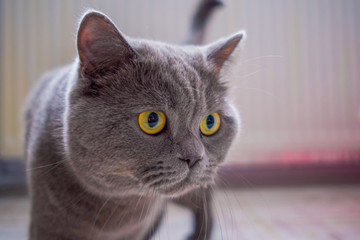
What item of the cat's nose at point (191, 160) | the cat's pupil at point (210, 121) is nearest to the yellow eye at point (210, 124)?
the cat's pupil at point (210, 121)

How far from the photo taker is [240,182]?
1797 mm

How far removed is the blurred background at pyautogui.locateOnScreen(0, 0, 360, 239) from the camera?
182 cm

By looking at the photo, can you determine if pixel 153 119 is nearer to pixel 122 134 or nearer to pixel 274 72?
pixel 122 134

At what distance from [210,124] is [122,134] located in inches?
9.9

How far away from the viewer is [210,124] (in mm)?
870

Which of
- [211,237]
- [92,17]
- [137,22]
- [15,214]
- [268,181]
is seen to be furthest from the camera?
[268,181]

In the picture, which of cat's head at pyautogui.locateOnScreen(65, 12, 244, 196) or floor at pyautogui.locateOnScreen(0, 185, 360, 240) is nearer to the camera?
cat's head at pyautogui.locateOnScreen(65, 12, 244, 196)

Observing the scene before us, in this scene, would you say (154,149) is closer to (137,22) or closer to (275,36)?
(137,22)

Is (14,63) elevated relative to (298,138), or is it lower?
elevated

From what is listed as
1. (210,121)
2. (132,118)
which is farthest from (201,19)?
(132,118)

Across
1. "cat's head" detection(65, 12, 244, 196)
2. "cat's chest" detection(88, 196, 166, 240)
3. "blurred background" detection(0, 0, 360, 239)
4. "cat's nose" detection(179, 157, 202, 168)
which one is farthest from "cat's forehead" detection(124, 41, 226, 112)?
"blurred background" detection(0, 0, 360, 239)

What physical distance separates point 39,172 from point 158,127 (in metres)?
0.37

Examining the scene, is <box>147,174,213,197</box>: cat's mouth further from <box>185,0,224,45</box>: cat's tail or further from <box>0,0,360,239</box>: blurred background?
<box>0,0,360,239</box>: blurred background

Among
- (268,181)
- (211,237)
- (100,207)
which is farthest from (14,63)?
(268,181)
